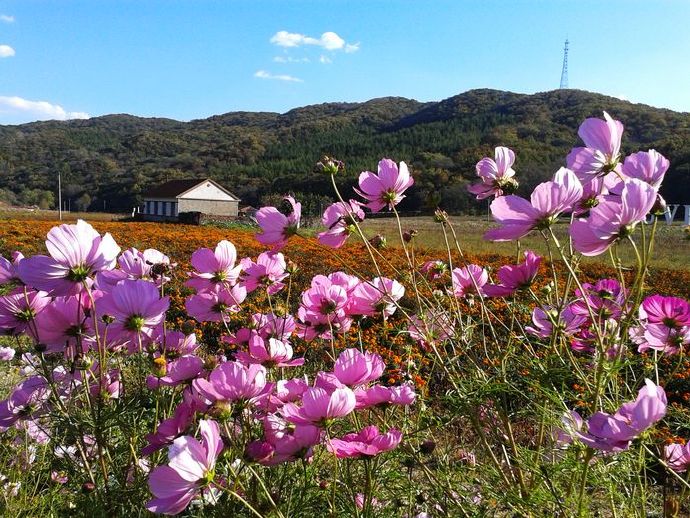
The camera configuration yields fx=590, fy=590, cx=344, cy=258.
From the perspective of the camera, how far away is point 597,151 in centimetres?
105

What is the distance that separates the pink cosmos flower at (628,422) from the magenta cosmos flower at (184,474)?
0.51 m

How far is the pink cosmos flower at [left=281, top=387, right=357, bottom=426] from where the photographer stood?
2.96ft

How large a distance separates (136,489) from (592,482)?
853mm

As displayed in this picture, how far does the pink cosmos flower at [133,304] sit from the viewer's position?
3.35ft

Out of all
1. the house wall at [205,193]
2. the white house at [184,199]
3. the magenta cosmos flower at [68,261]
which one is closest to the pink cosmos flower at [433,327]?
the magenta cosmos flower at [68,261]

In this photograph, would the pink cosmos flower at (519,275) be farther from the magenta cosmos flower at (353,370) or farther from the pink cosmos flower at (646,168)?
the magenta cosmos flower at (353,370)

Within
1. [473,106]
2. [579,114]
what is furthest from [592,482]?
[473,106]

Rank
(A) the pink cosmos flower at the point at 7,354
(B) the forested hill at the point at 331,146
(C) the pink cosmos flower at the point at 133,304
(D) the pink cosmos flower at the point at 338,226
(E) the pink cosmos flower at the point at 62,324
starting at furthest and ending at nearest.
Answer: (B) the forested hill at the point at 331,146 → (A) the pink cosmos flower at the point at 7,354 → (D) the pink cosmos flower at the point at 338,226 → (E) the pink cosmos flower at the point at 62,324 → (C) the pink cosmos flower at the point at 133,304

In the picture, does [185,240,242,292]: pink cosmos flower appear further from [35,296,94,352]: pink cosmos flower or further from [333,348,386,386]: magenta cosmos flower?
[333,348,386,386]: magenta cosmos flower

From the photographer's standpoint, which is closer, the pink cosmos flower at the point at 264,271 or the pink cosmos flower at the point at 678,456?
the pink cosmos flower at the point at 678,456

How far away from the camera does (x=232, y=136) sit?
370 feet

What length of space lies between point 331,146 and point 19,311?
9343cm

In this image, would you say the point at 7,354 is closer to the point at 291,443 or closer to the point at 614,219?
the point at 291,443

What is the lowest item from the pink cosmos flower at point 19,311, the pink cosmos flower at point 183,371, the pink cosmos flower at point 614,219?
the pink cosmos flower at point 183,371
